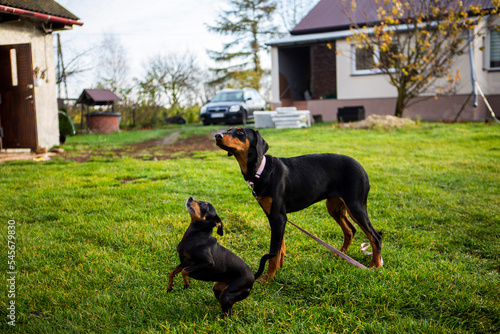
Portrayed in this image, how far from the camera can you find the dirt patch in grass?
32.0 ft

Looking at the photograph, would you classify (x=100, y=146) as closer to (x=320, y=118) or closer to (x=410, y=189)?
(x=410, y=189)

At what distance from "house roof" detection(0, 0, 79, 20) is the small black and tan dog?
9.20 metres

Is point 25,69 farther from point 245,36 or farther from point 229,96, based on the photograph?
point 245,36

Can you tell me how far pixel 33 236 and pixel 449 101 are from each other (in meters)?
17.5

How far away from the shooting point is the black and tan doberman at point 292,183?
3088mm

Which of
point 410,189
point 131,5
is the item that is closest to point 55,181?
point 410,189

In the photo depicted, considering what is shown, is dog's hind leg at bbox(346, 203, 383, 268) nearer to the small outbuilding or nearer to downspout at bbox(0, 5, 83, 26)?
downspout at bbox(0, 5, 83, 26)

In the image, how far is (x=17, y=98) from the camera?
9.92m

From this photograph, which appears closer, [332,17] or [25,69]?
[25,69]

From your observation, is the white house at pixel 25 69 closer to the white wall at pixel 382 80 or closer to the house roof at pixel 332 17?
the white wall at pixel 382 80

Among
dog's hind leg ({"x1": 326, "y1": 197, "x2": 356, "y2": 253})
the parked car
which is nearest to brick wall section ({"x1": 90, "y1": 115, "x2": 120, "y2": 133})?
the parked car

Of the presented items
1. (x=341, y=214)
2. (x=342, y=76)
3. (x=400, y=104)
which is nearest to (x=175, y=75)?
(x=342, y=76)

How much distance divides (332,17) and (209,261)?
2076cm

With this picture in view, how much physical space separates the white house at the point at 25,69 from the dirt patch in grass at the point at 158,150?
1.34 meters
